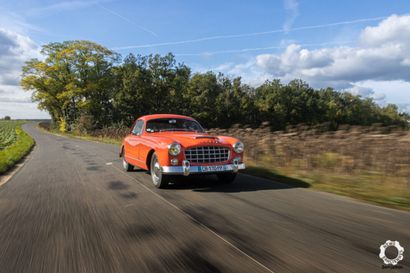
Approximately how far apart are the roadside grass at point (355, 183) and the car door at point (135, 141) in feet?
10.2

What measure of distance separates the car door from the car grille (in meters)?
2.15

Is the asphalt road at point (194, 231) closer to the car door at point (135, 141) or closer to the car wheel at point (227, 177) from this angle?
the car wheel at point (227, 177)

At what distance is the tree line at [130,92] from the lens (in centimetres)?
5384

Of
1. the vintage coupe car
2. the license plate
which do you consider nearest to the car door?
the vintage coupe car

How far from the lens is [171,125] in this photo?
9.16 m

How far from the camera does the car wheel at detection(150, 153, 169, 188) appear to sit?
286 inches

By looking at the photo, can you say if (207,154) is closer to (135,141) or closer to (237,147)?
(237,147)

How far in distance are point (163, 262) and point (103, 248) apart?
2.73 feet

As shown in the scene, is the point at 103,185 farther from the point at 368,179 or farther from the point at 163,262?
the point at 368,179

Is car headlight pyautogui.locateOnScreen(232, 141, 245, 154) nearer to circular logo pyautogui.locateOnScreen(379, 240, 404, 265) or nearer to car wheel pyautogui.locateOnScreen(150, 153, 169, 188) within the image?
car wheel pyautogui.locateOnScreen(150, 153, 169, 188)

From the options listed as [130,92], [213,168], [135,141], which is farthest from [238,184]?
[130,92]

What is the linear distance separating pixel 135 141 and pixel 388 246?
6767mm

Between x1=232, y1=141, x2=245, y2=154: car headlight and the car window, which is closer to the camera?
x1=232, y1=141, x2=245, y2=154: car headlight

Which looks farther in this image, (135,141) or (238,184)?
(135,141)
